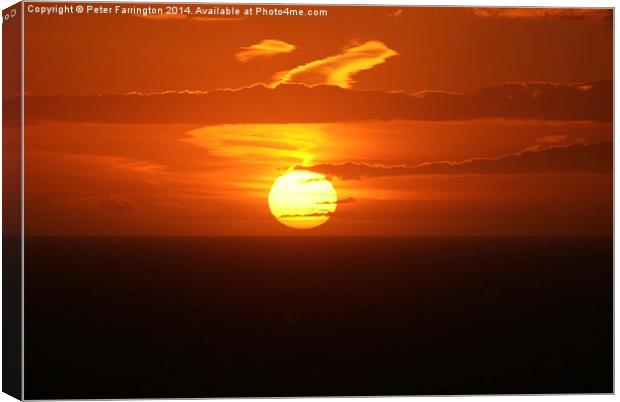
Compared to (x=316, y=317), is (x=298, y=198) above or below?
above

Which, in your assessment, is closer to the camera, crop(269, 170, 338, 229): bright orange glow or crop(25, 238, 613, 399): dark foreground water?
crop(25, 238, 613, 399): dark foreground water

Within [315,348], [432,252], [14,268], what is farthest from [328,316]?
[14,268]

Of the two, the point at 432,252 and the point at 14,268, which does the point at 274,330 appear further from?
the point at 14,268

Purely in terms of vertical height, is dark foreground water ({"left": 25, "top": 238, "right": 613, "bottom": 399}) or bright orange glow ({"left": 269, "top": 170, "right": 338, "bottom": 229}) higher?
bright orange glow ({"left": 269, "top": 170, "right": 338, "bottom": 229})

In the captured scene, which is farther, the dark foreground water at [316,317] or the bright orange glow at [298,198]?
the bright orange glow at [298,198]
